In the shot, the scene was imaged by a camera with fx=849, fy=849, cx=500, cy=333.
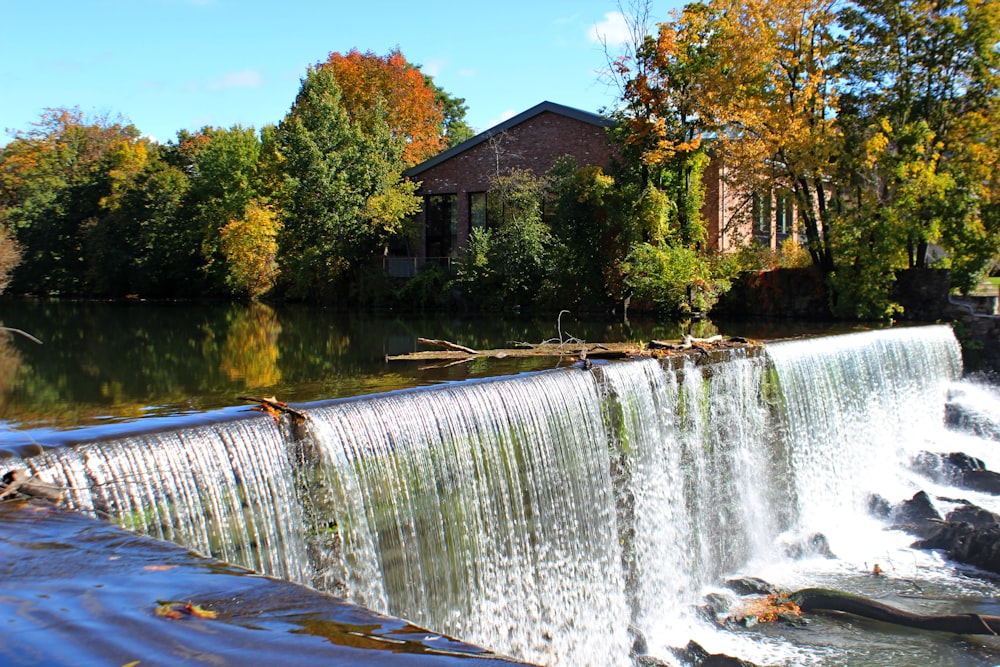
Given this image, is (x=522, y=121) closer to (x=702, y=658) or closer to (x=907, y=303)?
(x=907, y=303)

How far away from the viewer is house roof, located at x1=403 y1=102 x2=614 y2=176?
2867 centimetres

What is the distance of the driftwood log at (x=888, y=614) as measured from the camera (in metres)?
8.23

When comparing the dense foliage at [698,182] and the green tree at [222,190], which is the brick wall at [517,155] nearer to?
the dense foliage at [698,182]

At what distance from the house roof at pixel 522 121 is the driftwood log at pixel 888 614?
68.5 ft

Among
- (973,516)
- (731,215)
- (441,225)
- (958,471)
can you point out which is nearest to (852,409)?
(958,471)

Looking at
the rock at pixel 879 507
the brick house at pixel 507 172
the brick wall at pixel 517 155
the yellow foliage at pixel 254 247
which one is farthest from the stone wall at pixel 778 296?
the yellow foliage at pixel 254 247

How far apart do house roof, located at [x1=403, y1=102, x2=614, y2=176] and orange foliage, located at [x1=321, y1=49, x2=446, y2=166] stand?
32.0ft

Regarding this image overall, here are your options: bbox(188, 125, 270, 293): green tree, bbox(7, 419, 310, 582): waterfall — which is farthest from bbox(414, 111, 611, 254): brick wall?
bbox(7, 419, 310, 582): waterfall

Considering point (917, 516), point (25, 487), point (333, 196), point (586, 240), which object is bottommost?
point (917, 516)

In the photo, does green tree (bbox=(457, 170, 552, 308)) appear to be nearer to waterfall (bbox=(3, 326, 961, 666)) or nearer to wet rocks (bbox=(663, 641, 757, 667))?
waterfall (bbox=(3, 326, 961, 666))

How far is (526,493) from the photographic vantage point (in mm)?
7770

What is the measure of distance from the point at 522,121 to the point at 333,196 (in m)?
7.95

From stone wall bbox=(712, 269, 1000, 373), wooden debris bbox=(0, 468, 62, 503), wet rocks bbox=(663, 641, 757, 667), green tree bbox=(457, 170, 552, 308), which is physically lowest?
wet rocks bbox=(663, 641, 757, 667)

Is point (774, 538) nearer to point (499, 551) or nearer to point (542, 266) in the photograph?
point (499, 551)
